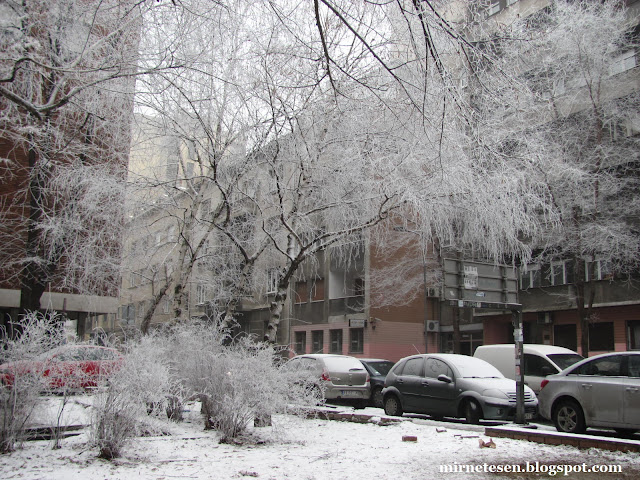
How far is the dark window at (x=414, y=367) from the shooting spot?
1319cm

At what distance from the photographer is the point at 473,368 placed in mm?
12875

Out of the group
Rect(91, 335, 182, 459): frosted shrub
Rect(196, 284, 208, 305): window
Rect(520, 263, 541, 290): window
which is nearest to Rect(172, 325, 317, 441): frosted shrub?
Rect(91, 335, 182, 459): frosted shrub

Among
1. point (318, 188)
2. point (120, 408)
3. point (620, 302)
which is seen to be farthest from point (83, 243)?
point (620, 302)

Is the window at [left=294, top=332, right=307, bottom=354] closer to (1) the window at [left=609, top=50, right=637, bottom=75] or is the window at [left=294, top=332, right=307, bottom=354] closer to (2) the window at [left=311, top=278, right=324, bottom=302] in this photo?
(2) the window at [left=311, top=278, right=324, bottom=302]

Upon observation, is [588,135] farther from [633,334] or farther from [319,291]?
[319,291]

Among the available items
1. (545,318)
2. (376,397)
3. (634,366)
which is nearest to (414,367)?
(376,397)

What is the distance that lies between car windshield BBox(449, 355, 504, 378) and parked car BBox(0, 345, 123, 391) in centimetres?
756

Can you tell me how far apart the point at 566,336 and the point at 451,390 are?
18.2 meters

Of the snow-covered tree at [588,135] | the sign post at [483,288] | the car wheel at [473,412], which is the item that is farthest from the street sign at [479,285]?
the snow-covered tree at [588,135]

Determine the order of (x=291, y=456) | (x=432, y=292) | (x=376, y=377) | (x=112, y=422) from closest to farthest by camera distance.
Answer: (x=112, y=422) → (x=291, y=456) → (x=376, y=377) → (x=432, y=292)

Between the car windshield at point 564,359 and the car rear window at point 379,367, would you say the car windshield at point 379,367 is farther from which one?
the car windshield at point 564,359

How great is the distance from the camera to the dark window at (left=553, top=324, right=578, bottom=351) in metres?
27.5

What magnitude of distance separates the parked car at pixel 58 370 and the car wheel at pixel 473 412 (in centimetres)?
722

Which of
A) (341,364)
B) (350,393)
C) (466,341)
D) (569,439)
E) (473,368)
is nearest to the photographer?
(569,439)
